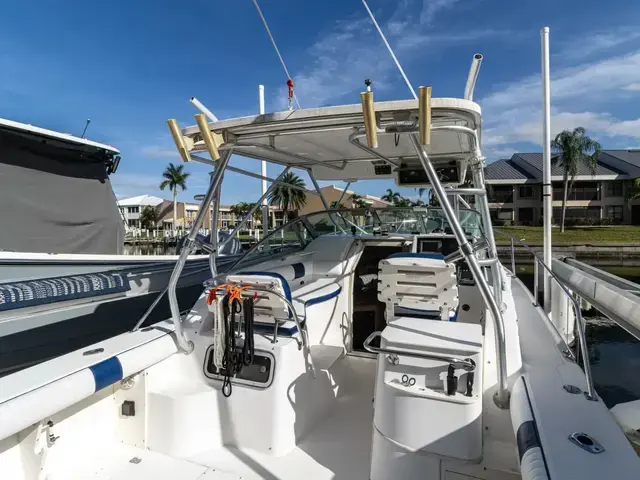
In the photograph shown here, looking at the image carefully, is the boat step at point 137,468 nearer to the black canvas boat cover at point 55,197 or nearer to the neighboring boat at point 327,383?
the neighboring boat at point 327,383

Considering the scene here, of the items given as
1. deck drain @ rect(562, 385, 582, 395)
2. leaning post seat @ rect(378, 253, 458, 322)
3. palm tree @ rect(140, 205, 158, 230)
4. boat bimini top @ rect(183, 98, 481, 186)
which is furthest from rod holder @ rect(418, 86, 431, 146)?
palm tree @ rect(140, 205, 158, 230)

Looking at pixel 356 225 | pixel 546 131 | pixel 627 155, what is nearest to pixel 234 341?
pixel 356 225

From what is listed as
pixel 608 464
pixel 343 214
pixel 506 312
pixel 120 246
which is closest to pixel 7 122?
pixel 120 246

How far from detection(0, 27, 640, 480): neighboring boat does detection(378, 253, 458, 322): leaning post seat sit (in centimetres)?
1

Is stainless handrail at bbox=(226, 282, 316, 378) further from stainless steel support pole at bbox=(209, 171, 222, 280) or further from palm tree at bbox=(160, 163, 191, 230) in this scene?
palm tree at bbox=(160, 163, 191, 230)

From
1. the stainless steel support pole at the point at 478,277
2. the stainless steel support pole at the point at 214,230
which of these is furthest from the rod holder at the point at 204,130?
the stainless steel support pole at the point at 478,277

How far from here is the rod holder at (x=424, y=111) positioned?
1.76 m

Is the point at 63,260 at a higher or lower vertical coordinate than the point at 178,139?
lower

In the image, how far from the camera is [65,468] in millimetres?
2199

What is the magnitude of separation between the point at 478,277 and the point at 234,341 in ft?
4.77

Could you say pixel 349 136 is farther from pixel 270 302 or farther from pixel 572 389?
pixel 572 389

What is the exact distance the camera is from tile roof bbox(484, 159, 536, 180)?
3925 cm

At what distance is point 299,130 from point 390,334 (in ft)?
4.15

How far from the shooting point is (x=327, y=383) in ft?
10.2
